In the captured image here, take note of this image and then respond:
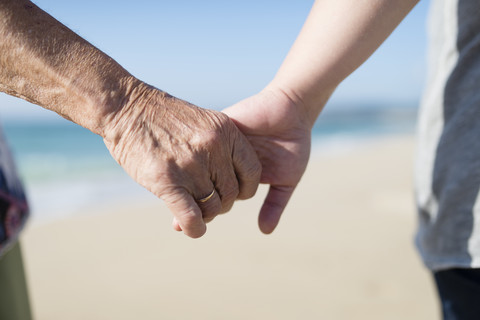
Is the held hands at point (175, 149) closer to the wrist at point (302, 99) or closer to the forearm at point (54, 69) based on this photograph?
the forearm at point (54, 69)

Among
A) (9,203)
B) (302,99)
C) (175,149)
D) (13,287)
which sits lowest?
(13,287)

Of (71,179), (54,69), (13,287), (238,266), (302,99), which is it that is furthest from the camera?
(71,179)

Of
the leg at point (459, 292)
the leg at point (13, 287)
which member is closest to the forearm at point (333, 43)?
the leg at point (459, 292)

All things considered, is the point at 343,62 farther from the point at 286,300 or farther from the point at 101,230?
the point at 101,230

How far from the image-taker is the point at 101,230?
17.1ft

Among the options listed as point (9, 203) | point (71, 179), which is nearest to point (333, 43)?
point (9, 203)

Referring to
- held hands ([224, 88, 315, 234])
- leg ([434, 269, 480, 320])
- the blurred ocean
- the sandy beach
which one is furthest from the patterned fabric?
the blurred ocean

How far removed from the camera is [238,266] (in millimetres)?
3936

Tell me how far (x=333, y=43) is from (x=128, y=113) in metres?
0.63

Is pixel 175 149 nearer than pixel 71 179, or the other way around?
pixel 175 149

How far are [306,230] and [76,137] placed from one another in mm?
18259

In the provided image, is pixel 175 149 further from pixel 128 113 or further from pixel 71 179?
pixel 71 179

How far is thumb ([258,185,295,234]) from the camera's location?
151 centimetres

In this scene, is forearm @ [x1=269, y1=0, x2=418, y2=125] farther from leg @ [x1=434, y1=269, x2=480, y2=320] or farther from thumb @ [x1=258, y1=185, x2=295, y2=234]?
leg @ [x1=434, y1=269, x2=480, y2=320]
